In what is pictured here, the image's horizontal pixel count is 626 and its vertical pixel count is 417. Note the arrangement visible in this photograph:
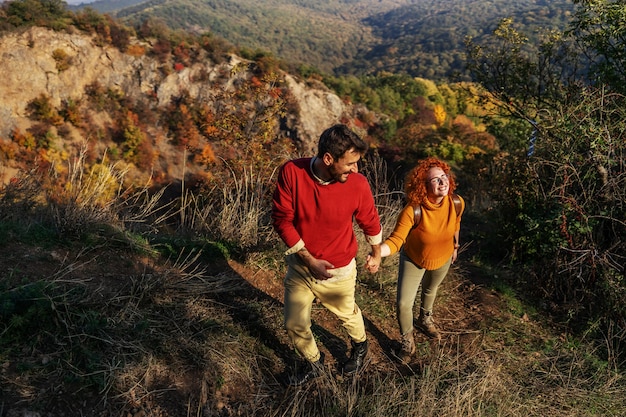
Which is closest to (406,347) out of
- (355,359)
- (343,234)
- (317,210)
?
(355,359)

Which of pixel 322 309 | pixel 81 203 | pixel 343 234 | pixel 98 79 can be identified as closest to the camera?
pixel 343 234

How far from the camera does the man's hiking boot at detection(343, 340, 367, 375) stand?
2.61m

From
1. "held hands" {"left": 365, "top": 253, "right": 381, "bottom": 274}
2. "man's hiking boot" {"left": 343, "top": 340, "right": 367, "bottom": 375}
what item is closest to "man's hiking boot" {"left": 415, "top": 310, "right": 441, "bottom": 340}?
"man's hiking boot" {"left": 343, "top": 340, "right": 367, "bottom": 375}

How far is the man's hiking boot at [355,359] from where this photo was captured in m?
2.61

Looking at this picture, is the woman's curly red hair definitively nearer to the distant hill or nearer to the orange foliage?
the orange foliage

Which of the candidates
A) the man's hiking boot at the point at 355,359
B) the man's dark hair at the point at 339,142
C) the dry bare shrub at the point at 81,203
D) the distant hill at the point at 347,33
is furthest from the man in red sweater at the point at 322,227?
the distant hill at the point at 347,33

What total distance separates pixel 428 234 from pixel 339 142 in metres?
1.06

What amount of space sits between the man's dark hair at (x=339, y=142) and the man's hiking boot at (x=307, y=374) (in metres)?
1.29

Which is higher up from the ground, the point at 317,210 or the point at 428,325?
the point at 317,210

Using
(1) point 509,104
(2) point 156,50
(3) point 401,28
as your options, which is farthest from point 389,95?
(3) point 401,28

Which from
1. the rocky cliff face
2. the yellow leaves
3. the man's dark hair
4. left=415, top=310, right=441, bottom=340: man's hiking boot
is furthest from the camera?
the yellow leaves

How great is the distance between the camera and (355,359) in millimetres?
2633

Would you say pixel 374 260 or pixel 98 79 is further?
pixel 98 79

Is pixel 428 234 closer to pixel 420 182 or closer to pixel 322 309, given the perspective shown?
pixel 420 182
